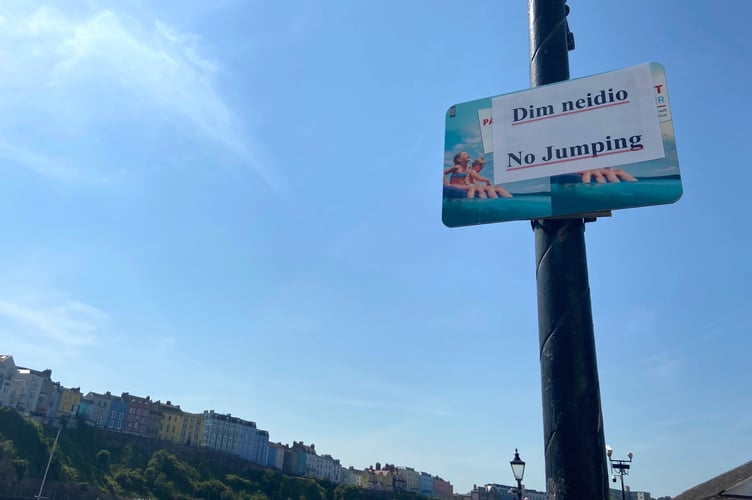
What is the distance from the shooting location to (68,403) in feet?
418

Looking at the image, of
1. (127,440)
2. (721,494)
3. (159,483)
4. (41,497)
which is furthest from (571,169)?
(127,440)

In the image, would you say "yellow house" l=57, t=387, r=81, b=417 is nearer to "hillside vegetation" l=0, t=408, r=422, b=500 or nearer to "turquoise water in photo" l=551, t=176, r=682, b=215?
"hillside vegetation" l=0, t=408, r=422, b=500

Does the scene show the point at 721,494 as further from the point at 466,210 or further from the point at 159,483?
the point at 159,483

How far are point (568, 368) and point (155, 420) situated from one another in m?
147

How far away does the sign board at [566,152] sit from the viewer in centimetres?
510

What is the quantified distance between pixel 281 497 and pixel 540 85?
14473cm

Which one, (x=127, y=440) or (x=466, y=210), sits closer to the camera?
(x=466, y=210)

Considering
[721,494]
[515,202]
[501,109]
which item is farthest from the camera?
[721,494]

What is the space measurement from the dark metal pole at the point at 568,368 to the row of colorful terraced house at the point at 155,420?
135 metres

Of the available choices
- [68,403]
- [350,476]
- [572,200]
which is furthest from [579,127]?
[350,476]

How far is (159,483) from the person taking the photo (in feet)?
381

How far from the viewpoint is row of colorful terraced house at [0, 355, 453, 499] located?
120 metres

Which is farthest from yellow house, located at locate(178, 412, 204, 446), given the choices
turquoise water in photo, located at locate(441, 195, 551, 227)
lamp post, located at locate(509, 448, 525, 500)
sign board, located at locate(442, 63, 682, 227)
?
sign board, located at locate(442, 63, 682, 227)

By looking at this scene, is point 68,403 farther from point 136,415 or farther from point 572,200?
point 572,200
